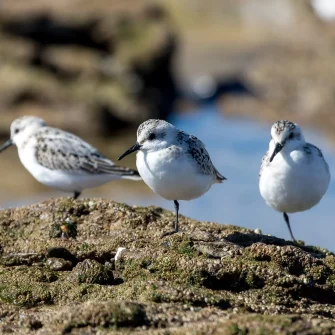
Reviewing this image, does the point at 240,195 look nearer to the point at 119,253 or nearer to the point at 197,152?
the point at 197,152

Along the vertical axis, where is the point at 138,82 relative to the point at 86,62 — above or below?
below

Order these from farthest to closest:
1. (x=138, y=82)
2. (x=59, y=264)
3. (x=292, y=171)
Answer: (x=138, y=82) < (x=292, y=171) < (x=59, y=264)

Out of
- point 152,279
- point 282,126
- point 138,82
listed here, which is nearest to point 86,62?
point 138,82

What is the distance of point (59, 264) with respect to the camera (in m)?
7.23

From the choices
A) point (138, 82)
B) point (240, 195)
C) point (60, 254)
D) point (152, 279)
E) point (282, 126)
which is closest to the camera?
point (152, 279)

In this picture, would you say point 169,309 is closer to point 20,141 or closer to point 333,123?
point 20,141

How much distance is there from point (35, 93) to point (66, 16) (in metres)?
4.40

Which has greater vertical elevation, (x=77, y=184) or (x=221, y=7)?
(x=221, y=7)

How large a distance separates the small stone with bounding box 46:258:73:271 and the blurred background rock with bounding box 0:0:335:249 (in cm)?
1521

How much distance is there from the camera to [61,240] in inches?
305

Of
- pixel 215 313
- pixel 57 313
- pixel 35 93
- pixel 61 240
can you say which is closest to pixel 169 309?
pixel 215 313

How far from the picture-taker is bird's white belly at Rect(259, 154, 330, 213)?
8.23 m

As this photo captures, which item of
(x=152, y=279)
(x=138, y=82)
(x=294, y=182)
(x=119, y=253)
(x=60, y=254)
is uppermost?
(x=138, y=82)

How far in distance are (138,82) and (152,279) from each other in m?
26.1
